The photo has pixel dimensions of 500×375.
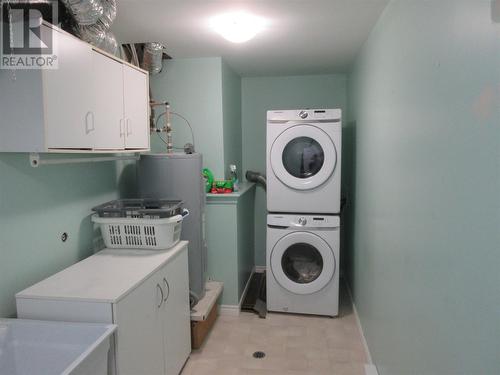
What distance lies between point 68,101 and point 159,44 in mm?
1329

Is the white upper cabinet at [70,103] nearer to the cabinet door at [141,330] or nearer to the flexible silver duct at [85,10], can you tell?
the flexible silver duct at [85,10]

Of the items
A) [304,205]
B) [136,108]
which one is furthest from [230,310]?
[136,108]

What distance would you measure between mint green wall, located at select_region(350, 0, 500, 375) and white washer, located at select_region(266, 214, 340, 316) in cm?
80

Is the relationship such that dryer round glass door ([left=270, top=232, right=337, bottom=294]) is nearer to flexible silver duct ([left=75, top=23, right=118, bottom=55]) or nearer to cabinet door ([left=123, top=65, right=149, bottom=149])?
cabinet door ([left=123, top=65, right=149, bottom=149])

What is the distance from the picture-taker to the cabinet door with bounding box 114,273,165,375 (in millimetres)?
1634

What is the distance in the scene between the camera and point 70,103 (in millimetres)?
1644

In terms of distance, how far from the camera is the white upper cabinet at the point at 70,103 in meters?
1.48

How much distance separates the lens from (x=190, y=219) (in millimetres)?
2725

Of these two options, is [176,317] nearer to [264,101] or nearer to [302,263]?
[302,263]

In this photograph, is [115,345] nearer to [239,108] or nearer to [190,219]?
[190,219]

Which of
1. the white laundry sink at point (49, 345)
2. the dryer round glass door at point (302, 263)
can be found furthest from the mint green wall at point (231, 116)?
the white laundry sink at point (49, 345)

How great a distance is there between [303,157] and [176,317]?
5.66 ft

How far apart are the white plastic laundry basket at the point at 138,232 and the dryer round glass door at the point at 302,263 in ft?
4.08

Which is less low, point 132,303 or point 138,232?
point 138,232
